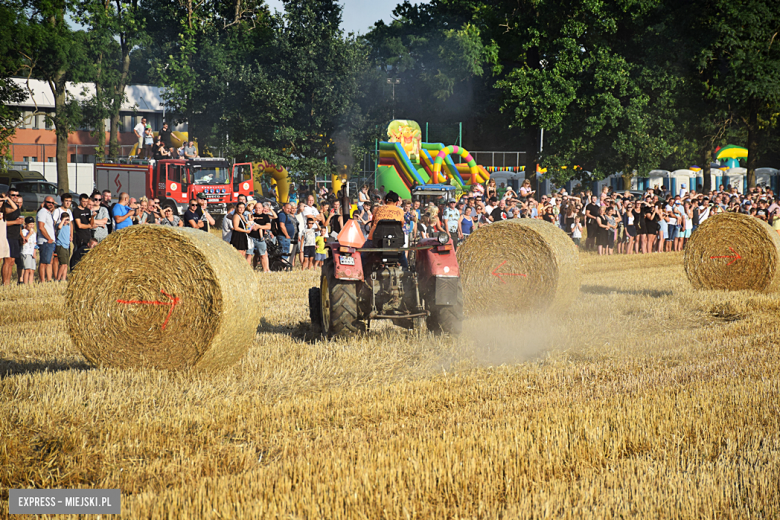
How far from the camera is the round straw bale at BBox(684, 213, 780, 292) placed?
12.6m

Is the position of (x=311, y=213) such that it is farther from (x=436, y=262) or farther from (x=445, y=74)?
(x=445, y=74)

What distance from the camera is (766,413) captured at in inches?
226

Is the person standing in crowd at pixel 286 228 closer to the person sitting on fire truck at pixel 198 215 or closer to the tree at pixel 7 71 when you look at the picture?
the person sitting on fire truck at pixel 198 215

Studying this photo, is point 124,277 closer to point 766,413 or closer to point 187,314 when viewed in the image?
point 187,314

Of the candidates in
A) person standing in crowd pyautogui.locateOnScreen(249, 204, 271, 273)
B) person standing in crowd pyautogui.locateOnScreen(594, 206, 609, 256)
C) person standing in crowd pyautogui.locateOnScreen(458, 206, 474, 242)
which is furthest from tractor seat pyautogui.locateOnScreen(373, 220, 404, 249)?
person standing in crowd pyautogui.locateOnScreen(594, 206, 609, 256)

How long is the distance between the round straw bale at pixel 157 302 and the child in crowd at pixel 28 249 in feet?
24.0

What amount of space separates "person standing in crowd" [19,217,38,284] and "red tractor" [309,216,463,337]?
24.1 ft

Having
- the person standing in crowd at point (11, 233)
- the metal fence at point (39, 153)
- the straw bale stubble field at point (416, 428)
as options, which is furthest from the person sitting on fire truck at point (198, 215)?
the metal fence at point (39, 153)

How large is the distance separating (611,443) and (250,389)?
118 inches

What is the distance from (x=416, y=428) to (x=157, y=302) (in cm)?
280

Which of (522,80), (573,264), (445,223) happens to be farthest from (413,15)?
(573,264)

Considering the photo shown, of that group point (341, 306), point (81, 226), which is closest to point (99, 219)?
point (81, 226)

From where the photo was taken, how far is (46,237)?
13875 millimetres

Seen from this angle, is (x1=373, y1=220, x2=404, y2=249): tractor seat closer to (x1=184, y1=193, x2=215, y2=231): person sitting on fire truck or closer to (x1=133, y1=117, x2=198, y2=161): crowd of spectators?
(x1=184, y1=193, x2=215, y2=231): person sitting on fire truck
